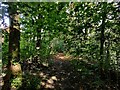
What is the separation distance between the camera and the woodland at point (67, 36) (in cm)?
568

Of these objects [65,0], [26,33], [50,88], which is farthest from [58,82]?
[65,0]

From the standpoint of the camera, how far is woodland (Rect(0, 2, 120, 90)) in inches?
224

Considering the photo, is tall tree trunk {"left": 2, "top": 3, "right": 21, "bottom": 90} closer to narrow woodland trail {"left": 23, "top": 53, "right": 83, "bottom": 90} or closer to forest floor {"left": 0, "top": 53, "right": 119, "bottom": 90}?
forest floor {"left": 0, "top": 53, "right": 119, "bottom": 90}

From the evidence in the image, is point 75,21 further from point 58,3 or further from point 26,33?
point 26,33

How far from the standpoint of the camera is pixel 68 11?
21.0 ft

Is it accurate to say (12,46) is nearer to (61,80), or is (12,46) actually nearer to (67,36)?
(67,36)

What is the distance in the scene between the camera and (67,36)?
21.8 feet

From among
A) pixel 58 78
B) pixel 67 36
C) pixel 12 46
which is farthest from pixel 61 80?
pixel 12 46

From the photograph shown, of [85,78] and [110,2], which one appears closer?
[110,2]

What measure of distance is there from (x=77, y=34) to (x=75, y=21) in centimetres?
40

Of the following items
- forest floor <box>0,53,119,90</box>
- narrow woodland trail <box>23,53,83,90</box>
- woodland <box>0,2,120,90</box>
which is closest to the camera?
woodland <box>0,2,120,90</box>

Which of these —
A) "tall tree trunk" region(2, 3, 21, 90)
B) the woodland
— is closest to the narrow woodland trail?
the woodland

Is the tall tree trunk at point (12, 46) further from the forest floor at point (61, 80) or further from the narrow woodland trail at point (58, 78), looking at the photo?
the narrow woodland trail at point (58, 78)

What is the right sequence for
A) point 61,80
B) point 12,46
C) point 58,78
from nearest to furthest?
point 12,46 < point 61,80 < point 58,78
